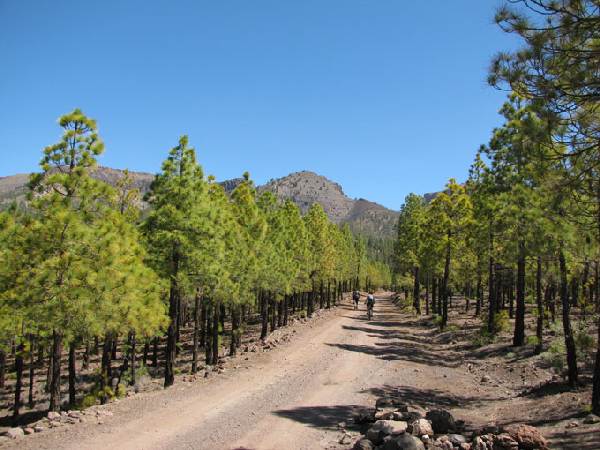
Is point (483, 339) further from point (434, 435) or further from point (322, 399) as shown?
point (434, 435)

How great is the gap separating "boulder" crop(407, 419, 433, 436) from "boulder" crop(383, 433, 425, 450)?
0.55 m

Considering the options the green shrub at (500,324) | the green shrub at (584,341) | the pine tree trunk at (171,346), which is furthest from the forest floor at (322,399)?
the green shrub at (500,324)

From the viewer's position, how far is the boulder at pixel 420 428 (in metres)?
9.54

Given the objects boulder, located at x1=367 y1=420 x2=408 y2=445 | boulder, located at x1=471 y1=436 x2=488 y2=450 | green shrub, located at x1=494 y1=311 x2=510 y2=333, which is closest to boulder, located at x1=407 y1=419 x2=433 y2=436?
boulder, located at x1=367 y1=420 x2=408 y2=445

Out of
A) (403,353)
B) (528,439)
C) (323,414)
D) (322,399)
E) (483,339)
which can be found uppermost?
(528,439)

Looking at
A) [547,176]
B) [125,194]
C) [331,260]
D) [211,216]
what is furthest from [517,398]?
[331,260]

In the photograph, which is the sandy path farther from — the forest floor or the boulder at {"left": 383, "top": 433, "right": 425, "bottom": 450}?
the boulder at {"left": 383, "top": 433, "right": 425, "bottom": 450}

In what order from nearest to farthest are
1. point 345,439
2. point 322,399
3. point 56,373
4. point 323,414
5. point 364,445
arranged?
point 364,445, point 345,439, point 323,414, point 322,399, point 56,373

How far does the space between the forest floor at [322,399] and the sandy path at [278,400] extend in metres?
0.03

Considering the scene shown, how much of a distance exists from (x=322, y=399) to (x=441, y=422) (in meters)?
5.01

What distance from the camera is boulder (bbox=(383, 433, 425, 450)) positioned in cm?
868

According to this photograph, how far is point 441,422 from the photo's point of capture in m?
10.2

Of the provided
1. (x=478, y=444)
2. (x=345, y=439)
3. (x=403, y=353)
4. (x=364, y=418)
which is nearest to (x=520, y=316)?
(x=403, y=353)

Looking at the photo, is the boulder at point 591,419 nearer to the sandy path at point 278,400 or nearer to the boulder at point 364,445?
the sandy path at point 278,400
